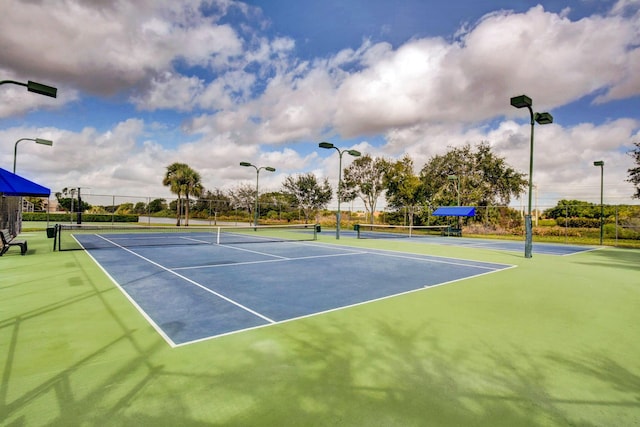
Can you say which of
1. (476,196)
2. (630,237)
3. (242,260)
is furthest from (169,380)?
(476,196)

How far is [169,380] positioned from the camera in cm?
326

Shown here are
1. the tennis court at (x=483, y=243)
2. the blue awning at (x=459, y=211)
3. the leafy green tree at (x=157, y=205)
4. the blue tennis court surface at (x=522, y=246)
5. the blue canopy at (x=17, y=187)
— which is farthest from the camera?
the leafy green tree at (x=157, y=205)

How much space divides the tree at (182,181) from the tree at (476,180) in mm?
26335

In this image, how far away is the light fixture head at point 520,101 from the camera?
12.4m

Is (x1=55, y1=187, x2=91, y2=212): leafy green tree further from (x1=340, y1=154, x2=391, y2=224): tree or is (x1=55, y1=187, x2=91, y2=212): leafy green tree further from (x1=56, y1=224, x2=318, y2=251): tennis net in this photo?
(x1=340, y1=154, x2=391, y2=224): tree

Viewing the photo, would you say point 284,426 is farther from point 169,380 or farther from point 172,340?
point 172,340

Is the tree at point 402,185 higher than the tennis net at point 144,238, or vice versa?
the tree at point 402,185

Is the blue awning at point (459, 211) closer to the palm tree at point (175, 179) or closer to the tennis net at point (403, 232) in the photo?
the tennis net at point (403, 232)

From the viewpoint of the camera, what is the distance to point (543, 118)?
13273mm

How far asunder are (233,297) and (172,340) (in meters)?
2.25

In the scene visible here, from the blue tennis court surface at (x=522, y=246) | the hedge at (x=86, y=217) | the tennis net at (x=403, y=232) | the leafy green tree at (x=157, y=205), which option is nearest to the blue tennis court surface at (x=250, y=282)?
the blue tennis court surface at (x=522, y=246)

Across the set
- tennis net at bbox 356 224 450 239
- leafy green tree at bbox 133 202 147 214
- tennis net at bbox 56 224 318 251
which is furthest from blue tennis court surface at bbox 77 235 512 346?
leafy green tree at bbox 133 202 147 214

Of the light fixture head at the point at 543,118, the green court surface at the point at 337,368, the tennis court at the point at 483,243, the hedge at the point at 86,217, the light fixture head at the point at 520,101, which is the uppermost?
the light fixture head at the point at 520,101

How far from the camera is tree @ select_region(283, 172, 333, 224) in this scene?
153ft
